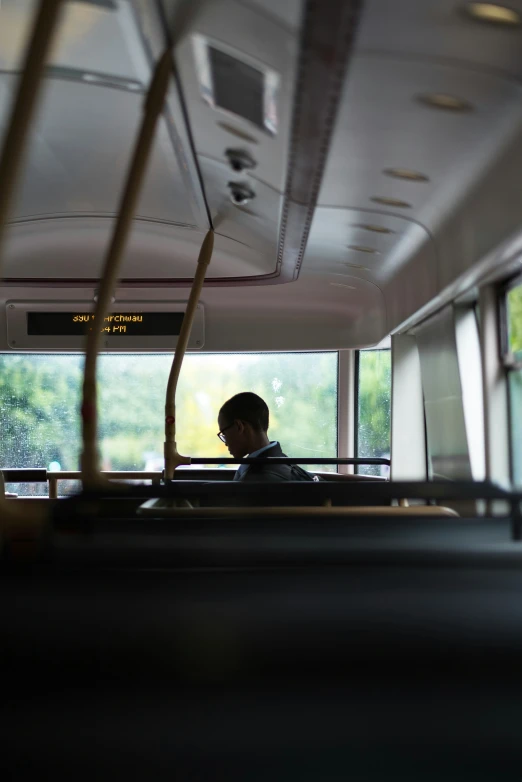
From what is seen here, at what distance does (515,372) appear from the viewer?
3.36 metres

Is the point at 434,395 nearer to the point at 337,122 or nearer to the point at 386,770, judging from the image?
the point at 337,122

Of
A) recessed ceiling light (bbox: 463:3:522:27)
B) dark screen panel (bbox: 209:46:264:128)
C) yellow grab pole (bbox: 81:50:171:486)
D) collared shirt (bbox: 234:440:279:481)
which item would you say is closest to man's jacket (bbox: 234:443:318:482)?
collared shirt (bbox: 234:440:279:481)

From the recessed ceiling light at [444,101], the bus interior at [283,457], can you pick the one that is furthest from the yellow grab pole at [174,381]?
the recessed ceiling light at [444,101]

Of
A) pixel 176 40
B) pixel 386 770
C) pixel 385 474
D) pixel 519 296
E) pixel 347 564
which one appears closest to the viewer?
pixel 386 770

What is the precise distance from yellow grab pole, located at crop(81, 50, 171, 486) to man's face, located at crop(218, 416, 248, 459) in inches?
97.4

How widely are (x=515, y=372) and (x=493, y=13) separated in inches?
69.2

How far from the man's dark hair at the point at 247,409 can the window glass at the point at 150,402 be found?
2.35 m

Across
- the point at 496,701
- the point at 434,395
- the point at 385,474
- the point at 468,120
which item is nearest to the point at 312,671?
the point at 496,701

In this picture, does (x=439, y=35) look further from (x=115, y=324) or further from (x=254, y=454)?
(x=115, y=324)

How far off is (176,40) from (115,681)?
5.82ft

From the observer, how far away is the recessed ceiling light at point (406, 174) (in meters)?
3.18

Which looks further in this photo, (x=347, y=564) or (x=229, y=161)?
(x=229, y=161)

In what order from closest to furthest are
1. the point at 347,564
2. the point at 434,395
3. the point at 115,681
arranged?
the point at 115,681, the point at 347,564, the point at 434,395

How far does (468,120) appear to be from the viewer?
256cm
